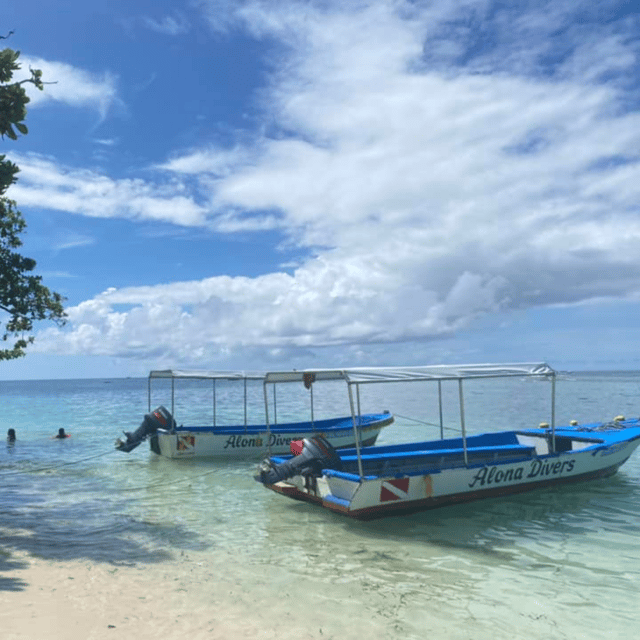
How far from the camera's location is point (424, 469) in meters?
13.3

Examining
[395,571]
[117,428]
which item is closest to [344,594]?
[395,571]

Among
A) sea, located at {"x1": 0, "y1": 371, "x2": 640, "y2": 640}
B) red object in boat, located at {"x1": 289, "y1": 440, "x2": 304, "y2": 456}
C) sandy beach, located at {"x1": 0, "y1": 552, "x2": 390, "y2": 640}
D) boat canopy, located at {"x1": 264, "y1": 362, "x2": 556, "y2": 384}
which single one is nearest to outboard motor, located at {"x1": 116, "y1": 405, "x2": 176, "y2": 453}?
sea, located at {"x1": 0, "y1": 371, "x2": 640, "y2": 640}

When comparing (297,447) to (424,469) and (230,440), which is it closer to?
(424,469)

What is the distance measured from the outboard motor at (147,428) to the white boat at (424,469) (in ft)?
28.5

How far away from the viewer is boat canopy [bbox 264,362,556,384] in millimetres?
10702

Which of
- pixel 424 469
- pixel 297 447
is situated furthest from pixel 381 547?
pixel 424 469

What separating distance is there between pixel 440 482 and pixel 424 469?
160cm

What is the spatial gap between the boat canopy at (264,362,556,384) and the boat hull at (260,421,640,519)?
1920 millimetres

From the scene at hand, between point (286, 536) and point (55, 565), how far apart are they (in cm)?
386

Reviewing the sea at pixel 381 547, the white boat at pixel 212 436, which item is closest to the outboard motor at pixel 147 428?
the white boat at pixel 212 436

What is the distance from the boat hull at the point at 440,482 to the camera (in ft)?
35.4

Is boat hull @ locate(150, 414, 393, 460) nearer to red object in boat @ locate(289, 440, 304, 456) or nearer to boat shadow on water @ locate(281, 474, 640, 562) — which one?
boat shadow on water @ locate(281, 474, 640, 562)

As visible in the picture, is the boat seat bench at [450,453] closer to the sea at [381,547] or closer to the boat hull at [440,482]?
the boat hull at [440,482]

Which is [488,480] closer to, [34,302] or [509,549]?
[509,549]
